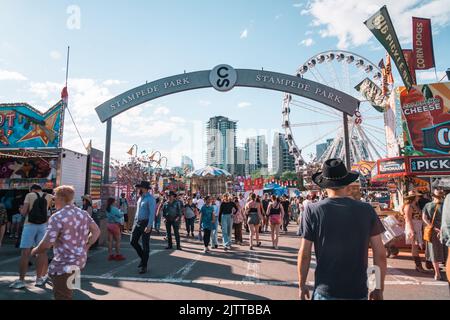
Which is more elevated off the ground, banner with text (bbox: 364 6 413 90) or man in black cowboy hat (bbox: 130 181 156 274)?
banner with text (bbox: 364 6 413 90)

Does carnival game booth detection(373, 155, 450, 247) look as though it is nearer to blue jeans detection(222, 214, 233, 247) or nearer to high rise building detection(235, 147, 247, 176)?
blue jeans detection(222, 214, 233, 247)

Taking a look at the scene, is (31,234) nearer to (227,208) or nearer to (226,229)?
(226,229)

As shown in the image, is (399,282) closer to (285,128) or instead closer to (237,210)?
(237,210)

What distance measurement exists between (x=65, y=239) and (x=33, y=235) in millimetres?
2879

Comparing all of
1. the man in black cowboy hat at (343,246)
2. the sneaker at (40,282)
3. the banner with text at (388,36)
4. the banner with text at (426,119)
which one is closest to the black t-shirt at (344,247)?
the man in black cowboy hat at (343,246)

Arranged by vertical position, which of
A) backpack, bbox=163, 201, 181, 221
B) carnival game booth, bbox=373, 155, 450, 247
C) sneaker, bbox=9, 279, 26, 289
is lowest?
sneaker, bbox=9, 279, 26, 289

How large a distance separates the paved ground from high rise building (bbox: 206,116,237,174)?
118m

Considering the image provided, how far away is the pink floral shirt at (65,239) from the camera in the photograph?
10.6 ft

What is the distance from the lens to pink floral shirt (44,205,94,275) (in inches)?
127

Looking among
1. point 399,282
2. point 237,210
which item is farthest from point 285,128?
point 399,282

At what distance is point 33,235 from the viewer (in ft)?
18.1

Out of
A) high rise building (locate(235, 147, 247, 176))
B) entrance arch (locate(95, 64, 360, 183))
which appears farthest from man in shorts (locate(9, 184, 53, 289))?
high rise building (locate(235, 147, 247, 176))

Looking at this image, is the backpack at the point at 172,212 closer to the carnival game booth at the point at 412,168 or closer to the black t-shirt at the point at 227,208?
the black t-shirt at the point at 227,208

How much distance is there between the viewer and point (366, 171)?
28.6 m
